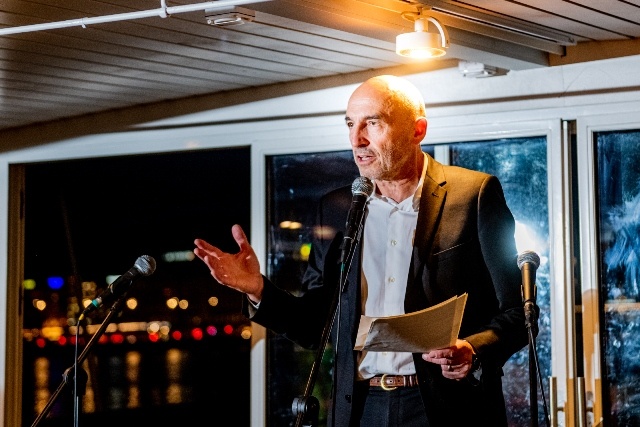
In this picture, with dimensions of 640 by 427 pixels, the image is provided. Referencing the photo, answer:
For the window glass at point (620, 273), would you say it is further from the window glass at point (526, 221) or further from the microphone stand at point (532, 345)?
the microphone stand at point (532, 345)

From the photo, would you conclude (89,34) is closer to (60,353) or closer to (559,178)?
(559,178)

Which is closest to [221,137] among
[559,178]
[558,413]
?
[559,178]

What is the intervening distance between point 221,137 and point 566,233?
2305 mm

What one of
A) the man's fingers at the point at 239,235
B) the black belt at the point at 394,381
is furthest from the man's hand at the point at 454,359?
the man's fingers at the point at 239,235

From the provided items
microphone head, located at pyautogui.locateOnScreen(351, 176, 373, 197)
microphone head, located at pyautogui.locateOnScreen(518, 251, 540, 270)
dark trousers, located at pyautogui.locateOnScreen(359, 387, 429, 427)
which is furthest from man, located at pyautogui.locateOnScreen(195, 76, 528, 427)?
microphone head, located at pyautogui.locateOnScreen(351, 176, 373, 197)

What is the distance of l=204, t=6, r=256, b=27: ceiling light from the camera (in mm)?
4094

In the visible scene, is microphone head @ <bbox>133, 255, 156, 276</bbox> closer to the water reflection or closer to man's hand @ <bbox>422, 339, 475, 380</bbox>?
man's hand @ <bbox>422, 339, 475, 380</bbox>

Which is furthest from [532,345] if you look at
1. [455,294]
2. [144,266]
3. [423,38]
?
[144,266]

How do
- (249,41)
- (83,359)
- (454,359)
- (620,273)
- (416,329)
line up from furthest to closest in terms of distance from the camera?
(620,273), (249,41), (83,359), (454,359), (416,329)

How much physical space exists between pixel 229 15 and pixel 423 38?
770 millimetres

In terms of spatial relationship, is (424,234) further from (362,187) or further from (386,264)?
(362,187)

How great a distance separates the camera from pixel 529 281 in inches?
134

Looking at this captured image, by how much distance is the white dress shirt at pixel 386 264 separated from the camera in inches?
139

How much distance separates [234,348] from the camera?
A: 32750 mm
